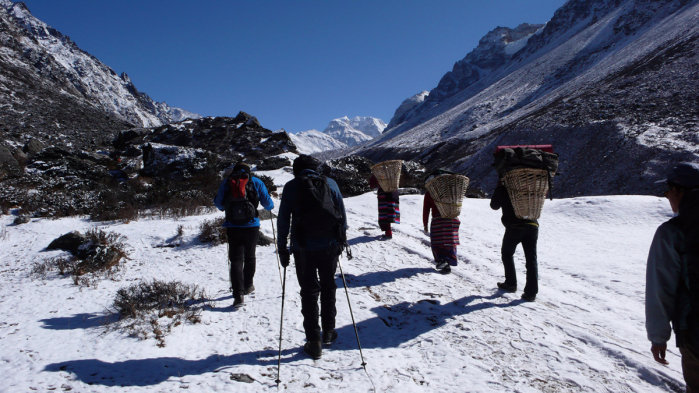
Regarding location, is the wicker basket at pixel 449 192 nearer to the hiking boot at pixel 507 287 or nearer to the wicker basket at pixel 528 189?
the wicker basket at pixel 528 189

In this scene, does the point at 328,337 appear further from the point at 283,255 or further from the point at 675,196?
the point at 675,196

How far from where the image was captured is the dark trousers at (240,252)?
438 centimetres

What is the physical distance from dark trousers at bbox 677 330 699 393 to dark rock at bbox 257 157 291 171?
18646 mm

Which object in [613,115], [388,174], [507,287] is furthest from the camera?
[613,115]

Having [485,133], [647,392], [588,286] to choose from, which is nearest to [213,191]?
[588,286]

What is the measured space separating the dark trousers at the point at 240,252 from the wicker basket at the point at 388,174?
3.56 m

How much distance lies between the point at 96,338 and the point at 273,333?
178cm

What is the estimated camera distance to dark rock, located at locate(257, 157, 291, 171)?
64.0 ft

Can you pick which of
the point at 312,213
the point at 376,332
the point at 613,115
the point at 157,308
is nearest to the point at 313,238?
the point at 312,213

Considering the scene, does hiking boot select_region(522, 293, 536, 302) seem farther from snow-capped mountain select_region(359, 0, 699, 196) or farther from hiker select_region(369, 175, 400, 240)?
snow-capped mountain select_region(359, 0, 699, 196)

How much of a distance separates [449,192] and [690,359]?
11.4 feet

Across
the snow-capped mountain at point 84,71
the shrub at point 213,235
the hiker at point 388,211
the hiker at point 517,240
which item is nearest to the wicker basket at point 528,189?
the hiker at point 517,240

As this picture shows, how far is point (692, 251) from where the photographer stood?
1.95 m

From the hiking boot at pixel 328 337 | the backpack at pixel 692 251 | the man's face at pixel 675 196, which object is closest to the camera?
the backpack at pixel 692 251
